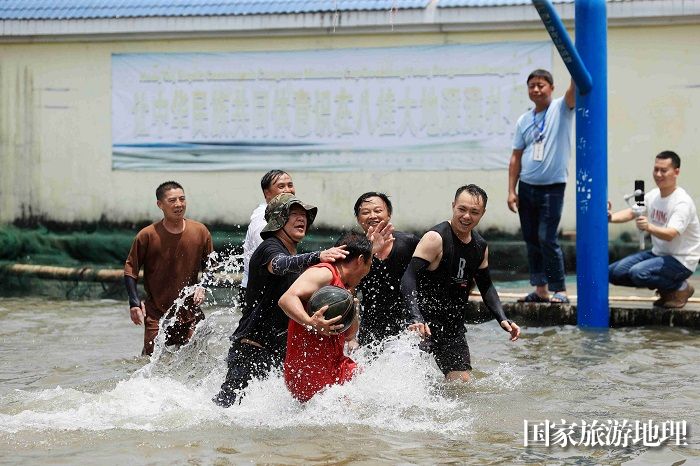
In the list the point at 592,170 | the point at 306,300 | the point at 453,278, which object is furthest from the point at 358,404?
the point at 592,170

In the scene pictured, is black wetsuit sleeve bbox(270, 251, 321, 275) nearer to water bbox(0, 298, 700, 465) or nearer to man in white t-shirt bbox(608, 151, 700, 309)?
water bbox(0, 298, 700, 465)

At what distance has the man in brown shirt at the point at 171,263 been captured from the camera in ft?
32.1

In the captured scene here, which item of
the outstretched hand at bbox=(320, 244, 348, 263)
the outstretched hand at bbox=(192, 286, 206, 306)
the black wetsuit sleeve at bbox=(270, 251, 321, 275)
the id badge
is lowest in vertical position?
the outstretched hand at bbox=(192, 286, 206, 306)

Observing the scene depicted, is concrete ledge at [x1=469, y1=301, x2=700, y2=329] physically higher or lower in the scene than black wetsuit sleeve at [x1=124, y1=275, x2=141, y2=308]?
lower

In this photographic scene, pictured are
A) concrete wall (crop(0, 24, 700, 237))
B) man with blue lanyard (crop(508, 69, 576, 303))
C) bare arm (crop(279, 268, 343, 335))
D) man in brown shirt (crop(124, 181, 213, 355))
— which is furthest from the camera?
concrete wall (crop(0, 24, 700, 237))

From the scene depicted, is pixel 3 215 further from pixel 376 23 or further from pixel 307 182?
pixel 376 23

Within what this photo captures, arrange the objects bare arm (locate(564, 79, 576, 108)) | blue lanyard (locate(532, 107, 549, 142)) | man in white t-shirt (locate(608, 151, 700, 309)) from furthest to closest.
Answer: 1. blue lanyard (locate(532, 107, 549, 142))
2. bare arm (locate(564, 79, 576, 108))
3. man in white t-shirt (locate(608, 151, 700, 309))

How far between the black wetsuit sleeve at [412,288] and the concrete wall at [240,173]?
6248 mm

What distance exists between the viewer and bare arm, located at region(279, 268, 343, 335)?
659 centimetres

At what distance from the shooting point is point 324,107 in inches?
597

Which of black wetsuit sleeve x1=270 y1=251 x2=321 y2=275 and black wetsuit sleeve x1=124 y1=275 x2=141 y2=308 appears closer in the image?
black wetsuit sleeve x1=270 y1=251 x2=321 y2=275

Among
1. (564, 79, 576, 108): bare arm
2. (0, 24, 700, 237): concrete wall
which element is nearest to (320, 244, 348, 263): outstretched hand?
(564, 79, 576, 108): bare arm

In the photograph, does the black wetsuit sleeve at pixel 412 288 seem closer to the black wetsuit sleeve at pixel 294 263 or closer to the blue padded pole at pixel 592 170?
the black wetsuit sleeve at pixel 294 263

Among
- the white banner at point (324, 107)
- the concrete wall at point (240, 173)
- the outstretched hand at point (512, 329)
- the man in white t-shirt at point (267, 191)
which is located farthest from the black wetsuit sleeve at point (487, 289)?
the white banner at point (324, 107)
